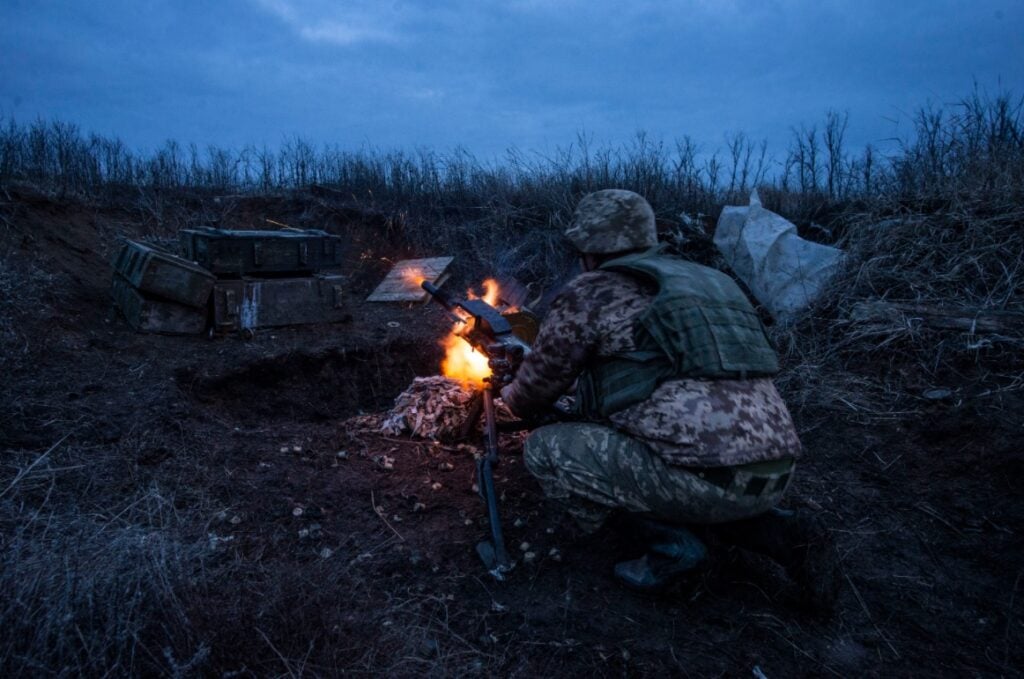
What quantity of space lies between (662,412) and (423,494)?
1751 mm

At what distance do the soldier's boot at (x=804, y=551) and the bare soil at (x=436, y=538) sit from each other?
0.47 ft

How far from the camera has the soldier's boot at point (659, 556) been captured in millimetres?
2771

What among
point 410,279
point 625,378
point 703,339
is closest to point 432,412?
point 625,378

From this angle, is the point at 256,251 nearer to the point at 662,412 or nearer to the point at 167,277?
the point at 167,277

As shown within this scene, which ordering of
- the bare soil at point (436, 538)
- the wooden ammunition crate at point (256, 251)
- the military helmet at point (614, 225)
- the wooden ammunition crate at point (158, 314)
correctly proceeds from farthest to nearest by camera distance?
the wooden ammunition crate at point (256, 251), the wooden ammunition crate at point (158, 314), the military helmet at point (614, 225), the bare soil at point (436, 538)

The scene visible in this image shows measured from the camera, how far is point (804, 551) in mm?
2682

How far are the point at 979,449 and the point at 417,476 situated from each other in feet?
11.2

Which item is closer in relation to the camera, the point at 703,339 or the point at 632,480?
the point at 703,339

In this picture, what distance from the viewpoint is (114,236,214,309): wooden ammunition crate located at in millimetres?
5625

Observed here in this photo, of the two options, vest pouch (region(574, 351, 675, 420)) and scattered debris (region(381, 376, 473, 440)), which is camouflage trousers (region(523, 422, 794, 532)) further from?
scattered debris (region(381, 376, 473, 440))

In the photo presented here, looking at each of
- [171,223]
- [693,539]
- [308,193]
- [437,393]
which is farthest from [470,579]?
[308,193]

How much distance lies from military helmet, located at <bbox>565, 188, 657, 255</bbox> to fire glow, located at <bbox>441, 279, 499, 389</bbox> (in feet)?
3.13

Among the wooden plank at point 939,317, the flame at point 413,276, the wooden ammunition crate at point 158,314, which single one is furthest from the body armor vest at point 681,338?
the flame at point 413,276

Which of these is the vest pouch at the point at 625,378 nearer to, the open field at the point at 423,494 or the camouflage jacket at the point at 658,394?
the camouflage jacket at the point at 658,394
